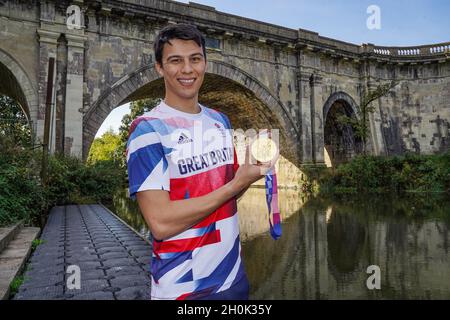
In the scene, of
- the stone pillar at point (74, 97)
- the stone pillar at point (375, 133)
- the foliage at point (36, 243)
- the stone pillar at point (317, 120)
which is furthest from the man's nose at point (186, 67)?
the stone pillar at point (375, 133)

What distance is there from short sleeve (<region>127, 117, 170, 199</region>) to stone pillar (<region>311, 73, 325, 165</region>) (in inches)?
675

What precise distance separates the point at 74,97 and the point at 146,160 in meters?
12.2

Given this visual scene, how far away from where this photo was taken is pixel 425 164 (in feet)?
51.0

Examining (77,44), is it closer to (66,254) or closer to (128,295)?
(66,254)

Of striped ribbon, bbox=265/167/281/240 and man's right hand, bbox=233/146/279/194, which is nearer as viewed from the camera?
man's right hand, bbox=233/146/279/194

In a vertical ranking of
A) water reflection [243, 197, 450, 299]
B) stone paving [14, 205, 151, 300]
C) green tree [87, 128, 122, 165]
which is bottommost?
water reflection [243, 197, 450, 299]

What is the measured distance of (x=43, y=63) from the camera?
1180 cm

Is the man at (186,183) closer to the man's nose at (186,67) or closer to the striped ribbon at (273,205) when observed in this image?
the man's nose at (186,67)

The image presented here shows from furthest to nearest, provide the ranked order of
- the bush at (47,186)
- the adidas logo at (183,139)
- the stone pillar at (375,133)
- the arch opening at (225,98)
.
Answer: the stone pillar at (375,133) → the arch opening at (225,98) → the bush at (47,186) → the adidas logo at (183,139)

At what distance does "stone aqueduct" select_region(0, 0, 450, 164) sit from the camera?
39.0 ft

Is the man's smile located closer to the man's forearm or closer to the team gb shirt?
the team gb shirt

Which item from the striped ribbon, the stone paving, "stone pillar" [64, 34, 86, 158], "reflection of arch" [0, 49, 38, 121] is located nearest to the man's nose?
the striped ribbon

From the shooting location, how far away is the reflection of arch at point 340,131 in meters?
19.8

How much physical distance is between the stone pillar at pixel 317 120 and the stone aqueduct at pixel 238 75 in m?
Answer: 0.05
